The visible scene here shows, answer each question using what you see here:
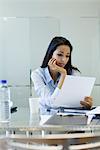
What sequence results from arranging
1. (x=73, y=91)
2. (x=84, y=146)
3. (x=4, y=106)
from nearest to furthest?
(x=84, y=146) < (x=4, y=106) < (x=73, y=91)

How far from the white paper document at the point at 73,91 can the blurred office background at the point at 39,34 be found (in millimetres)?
2011

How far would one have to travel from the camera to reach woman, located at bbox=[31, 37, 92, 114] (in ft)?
6.68

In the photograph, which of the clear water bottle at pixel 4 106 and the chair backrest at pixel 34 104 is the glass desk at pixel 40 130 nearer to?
the clear water bottle at pixel 4 106

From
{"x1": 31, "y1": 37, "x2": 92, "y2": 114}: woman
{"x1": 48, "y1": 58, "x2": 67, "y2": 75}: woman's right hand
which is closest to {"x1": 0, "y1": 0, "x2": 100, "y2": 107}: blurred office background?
{"x1": 31, "y1": 37, "x2": 92, "y2": 114}: woman

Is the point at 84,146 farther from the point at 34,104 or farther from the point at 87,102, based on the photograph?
the point at 87,102

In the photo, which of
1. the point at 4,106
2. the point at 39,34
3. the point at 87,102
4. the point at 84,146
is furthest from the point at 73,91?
the point at 39,34

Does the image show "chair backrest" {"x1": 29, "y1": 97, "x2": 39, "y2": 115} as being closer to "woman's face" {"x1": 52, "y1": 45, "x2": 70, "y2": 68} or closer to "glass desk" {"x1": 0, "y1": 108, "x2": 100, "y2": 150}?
"glass desk" {"x1": 0, "y1": 108, "x2": 100, "y2": 150}

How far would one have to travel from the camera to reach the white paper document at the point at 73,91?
6.12 feet

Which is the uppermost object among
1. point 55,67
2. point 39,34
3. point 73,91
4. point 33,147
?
point 39,34

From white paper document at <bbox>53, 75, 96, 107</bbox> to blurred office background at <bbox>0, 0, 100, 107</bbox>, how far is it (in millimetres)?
2011

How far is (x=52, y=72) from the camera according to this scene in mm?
2242

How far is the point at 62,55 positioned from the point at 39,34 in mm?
1720

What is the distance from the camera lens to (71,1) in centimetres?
396

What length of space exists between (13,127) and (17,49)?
2754 millimetres
